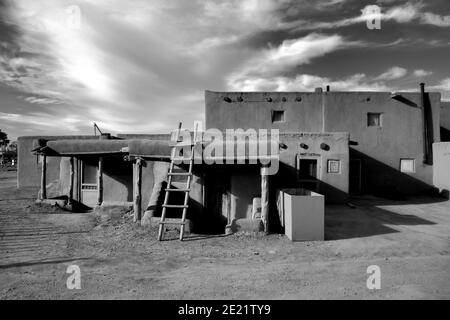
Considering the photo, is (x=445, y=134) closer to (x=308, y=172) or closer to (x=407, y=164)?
(x=407, y=164)

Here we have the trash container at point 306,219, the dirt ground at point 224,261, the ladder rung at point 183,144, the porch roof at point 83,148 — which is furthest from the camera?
the porch roof at point 83,148

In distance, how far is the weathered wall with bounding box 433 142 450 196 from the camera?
52.6 ft

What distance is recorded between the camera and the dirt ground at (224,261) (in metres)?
5.16

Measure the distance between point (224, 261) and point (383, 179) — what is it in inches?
575

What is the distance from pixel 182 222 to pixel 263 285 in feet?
12.3

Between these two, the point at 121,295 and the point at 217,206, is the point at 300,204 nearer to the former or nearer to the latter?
the point at 217,206

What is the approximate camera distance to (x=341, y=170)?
13.8m

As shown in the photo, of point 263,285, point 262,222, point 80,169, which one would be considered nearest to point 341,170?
point 262,222

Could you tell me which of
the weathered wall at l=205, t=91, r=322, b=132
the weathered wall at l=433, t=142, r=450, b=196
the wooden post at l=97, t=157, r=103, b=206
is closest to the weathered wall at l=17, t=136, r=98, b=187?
the wooden post at l=97, t=157, r=103, b=206

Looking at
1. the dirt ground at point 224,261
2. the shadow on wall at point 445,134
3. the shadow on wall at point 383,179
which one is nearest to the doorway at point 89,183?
the dirt ground at point 224,261

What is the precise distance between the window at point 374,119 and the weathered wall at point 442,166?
3.48 m

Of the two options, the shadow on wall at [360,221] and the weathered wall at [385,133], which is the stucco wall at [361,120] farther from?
the shadow on wall at [360,221]

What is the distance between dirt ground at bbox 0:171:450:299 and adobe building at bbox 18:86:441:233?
1.68 metres
